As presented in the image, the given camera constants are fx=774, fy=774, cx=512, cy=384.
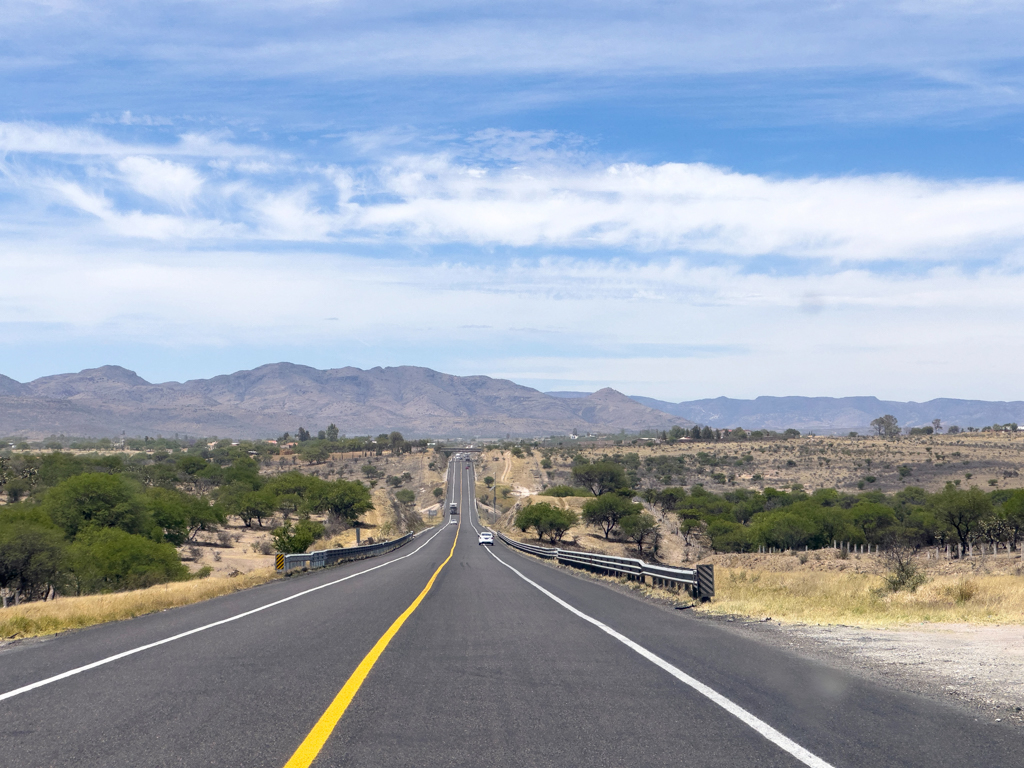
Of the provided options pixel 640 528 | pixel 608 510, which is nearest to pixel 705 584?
pixel 640 528

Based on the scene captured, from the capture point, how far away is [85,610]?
1577 centimetres

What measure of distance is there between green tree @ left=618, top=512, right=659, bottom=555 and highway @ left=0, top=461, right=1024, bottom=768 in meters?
64.6

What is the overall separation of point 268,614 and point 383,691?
7.89m

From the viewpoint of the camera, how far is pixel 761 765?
5238mm

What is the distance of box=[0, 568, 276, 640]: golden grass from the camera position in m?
13.7

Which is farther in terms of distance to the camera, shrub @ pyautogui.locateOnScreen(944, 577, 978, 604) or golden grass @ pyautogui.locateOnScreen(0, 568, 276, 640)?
shrub @ pyautogui.locateOnScreen(944, 577, 978, 604)

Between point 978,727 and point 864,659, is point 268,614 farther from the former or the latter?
point 978,727

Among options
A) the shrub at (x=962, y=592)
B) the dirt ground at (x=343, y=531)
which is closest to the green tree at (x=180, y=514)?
the dirt ground at (x=343, y=531)

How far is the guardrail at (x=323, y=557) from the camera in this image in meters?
30.5

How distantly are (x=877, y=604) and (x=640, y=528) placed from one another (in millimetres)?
60652

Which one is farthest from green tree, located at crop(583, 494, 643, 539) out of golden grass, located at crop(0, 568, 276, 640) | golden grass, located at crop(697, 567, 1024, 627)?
golden grass, located at crop(0, 568, 276, 640)

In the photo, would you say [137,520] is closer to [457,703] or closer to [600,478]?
[457,703]

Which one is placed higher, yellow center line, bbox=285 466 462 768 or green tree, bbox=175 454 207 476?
yellow center line, bbox=285 466 462 768

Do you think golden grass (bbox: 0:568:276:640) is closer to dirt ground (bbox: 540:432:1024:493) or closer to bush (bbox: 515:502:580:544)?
bush (bbox: 515:502:580:544)
